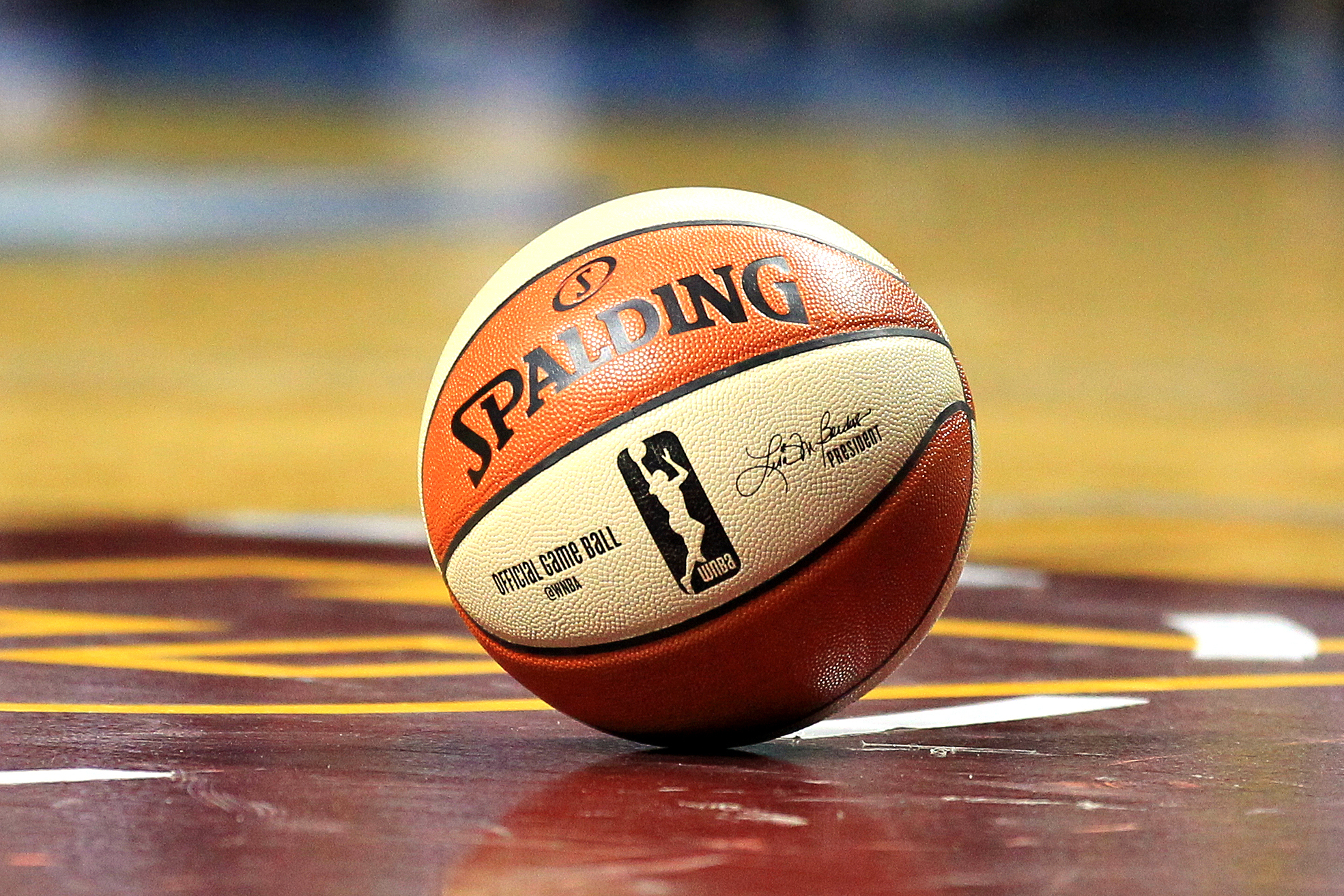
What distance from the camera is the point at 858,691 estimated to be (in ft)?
12.2

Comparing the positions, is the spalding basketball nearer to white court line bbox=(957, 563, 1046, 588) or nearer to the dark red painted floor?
the dark red painted floor

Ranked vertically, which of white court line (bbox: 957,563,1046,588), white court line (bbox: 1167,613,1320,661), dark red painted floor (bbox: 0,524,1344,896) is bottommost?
white court line (bbox: 957,563,1046,588)

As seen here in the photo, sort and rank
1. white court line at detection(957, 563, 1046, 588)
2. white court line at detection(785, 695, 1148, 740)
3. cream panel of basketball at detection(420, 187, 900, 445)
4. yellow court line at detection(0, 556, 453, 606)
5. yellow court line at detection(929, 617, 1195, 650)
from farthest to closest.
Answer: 1. white court line at detection(957, 563, 1046, 588)
2. yellow court line at detection(0, 556, 453, 606)
3. yellow court line at detection(929, 617, 1195, 650)
4. white court line at detection(785, 695, 1148, 740)
5. cream panel of basketball at detection(420, 187, 900, 445)

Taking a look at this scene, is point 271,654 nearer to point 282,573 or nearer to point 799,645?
point 282,573

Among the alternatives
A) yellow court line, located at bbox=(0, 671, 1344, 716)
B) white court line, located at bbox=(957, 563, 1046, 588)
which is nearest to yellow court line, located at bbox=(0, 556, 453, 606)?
yellow court line, located at bbox=(0, 671, 1344, 716)

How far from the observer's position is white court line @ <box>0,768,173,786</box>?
3414mm

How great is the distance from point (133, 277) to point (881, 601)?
9.79 m

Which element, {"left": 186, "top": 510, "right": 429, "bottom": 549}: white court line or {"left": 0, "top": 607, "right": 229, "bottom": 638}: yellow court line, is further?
{"left": 186, "top": 510, "right": 429, "bottom": 549}: white court line

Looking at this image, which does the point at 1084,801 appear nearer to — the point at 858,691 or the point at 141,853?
the point at 858,691

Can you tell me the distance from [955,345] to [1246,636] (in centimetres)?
534

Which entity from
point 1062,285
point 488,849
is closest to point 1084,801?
point 488,849

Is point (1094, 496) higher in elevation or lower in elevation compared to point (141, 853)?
lower

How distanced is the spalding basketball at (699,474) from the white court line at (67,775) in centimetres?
58
